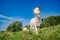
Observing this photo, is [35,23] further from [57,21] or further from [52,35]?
[57,21]

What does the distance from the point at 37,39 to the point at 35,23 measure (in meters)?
2.58

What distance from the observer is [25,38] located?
380cm

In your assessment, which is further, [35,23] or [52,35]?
[35,23]

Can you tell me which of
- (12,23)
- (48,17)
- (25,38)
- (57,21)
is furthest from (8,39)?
(48,17)

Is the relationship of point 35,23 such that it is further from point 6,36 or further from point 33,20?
point 6,36

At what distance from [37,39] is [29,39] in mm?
153

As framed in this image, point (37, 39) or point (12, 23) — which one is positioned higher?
point (12, 23)

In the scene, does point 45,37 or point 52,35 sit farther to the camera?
point 52,35

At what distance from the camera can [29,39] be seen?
374 cm

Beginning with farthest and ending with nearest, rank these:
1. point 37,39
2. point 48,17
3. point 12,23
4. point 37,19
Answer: point 48,17
point 12,23
point 37,19
point 37,39

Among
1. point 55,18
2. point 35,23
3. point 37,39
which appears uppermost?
point 55,18

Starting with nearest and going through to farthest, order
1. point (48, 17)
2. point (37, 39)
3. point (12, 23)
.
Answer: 1. point (37, 39)
2. point (12, 23)
3. point (48, 17)

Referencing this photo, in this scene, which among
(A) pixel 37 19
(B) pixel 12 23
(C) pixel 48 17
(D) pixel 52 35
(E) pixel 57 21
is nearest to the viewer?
(D) pixel 52 35

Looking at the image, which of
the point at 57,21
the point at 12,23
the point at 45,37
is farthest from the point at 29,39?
the point at 57,21
